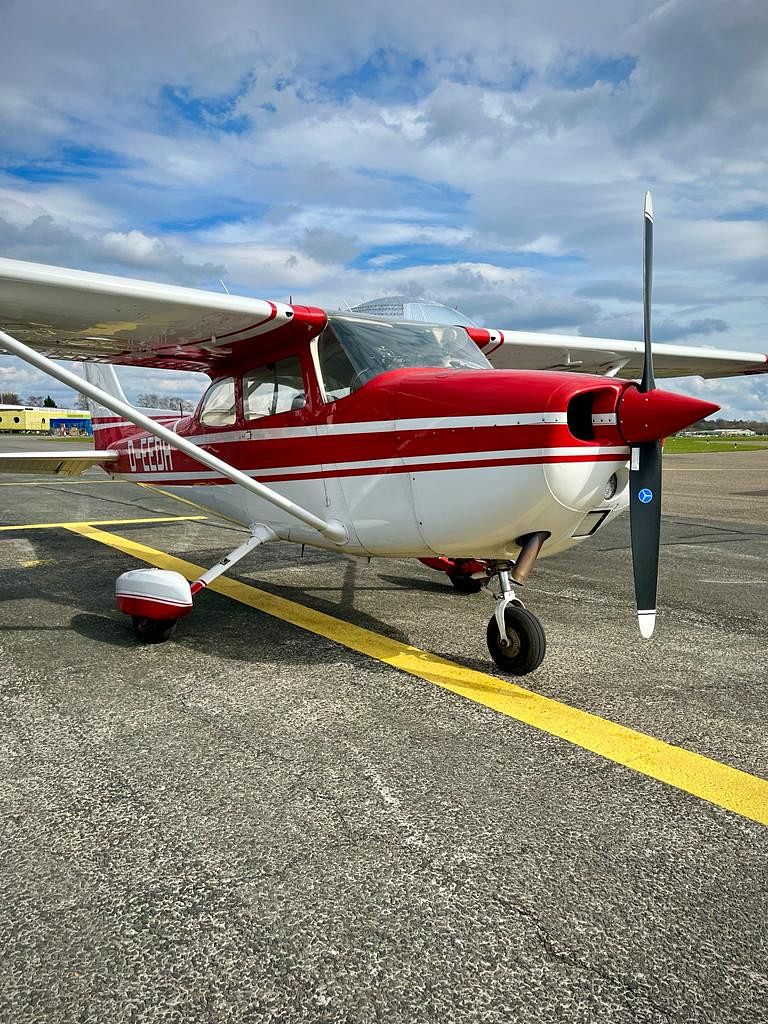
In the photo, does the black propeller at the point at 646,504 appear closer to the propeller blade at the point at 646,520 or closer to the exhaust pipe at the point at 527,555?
the propeller blade at the point at 646,520

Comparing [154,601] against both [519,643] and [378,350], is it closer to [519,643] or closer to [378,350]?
[378,350]

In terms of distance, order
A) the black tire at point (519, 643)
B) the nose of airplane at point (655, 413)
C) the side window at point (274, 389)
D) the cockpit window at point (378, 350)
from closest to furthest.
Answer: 1. the nose of airplane at point (655, 413)
2. the black tire at point (519, 643)
3. the cockpit window at point (378, 350)
4. the side window at point (274, 389)

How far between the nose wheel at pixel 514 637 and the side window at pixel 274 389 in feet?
6.33

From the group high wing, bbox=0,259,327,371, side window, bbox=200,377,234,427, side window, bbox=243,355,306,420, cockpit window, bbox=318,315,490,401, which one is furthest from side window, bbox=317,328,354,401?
side window, bbox=200,377,234,427

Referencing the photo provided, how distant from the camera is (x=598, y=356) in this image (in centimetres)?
754

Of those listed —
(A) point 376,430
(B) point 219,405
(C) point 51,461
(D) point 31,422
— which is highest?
(D) point 31,422

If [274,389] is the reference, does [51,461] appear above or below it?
below

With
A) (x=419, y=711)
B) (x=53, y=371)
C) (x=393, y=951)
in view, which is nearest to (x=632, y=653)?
(x=419, y=711)

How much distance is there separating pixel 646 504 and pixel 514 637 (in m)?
1.01

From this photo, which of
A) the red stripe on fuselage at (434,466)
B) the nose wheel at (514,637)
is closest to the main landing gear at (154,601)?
the red stripe on fuselage at (434,466)

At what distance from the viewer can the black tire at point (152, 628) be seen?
4.47 meters

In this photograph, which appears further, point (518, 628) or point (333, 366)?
point (333, 366)

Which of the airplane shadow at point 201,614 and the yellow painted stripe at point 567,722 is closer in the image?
the yellow painted stripe at point 567,722

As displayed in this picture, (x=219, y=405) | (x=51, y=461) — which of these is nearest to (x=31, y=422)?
(x=51, y=461)
